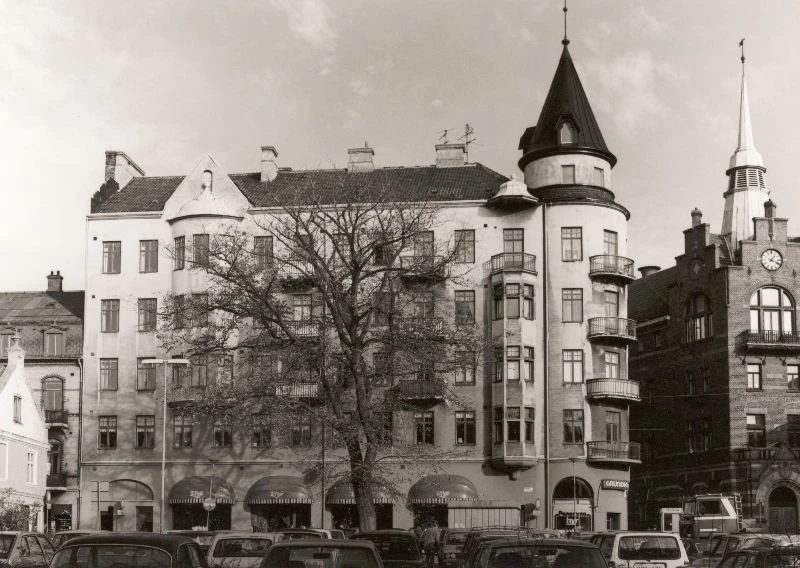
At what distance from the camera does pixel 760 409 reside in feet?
221

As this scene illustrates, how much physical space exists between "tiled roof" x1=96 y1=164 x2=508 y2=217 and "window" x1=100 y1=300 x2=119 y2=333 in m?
4.77

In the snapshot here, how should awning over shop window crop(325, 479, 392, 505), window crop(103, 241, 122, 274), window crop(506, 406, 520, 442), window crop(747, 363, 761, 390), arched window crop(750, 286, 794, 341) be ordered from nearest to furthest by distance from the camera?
1. window crop(506, 406, 520, 442)
2. awning over shop window crop(325, 479, 392, 505)
3. window crop(103, 241, 122, 274)
4. window crop(747, 363, 761, 390)
5. arched window crop(750, 286, 794, 341)

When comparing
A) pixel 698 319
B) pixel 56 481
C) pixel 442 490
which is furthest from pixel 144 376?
pixel 698 319

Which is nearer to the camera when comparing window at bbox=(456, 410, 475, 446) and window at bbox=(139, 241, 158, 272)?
window at bbox=(456, 410, 475, 446)

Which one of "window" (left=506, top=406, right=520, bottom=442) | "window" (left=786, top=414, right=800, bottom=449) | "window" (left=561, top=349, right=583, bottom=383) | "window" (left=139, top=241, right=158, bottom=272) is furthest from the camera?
"window" (left=786, top=414, right=800, bottom=449)

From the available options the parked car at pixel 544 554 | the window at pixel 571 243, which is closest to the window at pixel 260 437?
the window at pixel 571 243

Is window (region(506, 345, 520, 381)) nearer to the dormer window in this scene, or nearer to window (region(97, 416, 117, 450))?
the dormer window

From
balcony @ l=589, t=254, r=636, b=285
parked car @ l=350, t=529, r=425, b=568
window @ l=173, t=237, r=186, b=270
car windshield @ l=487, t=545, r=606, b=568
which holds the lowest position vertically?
parked car @ l=350, t=529, r=425, b=568

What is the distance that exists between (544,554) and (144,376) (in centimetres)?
4807

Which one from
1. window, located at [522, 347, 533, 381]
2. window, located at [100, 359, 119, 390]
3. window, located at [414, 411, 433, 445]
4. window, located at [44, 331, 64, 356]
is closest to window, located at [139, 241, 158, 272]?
window, located at [100, 359, 119, 390]

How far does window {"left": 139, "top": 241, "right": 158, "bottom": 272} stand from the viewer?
62469 mm

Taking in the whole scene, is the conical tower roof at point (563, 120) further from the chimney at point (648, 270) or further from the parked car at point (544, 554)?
the parked car at point (544, 554)

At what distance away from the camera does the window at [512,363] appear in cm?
5856

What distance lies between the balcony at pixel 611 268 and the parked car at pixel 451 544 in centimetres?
2671
